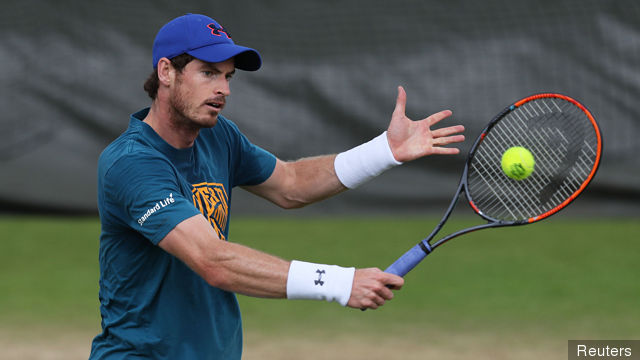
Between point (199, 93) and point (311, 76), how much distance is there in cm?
366

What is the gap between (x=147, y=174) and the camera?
282 cm

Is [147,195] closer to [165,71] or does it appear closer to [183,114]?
[183,114]

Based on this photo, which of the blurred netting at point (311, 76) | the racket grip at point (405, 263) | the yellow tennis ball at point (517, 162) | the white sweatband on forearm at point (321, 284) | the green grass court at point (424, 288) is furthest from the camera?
the blurred netting at point (311, 76)

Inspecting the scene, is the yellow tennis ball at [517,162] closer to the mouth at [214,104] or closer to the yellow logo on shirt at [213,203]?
the yellow logo on shirt at [213,203]

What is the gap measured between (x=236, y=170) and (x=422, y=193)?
3412mm

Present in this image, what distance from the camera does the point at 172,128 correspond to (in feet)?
10.1

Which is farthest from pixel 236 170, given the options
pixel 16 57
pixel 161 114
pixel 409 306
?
pixel 16 57

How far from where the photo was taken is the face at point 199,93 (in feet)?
9.91

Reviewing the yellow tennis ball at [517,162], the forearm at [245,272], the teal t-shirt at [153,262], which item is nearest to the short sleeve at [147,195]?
the teal t-shirt at [153,262]

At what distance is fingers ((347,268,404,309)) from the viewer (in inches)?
107

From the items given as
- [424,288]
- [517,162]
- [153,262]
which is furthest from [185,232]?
[424,288]

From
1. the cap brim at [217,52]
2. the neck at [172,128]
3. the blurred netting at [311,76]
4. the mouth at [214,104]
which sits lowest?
the neck at [172,128]

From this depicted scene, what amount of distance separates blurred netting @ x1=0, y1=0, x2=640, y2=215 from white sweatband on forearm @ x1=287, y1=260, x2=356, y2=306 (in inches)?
152

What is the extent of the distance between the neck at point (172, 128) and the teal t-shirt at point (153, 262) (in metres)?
0.03
